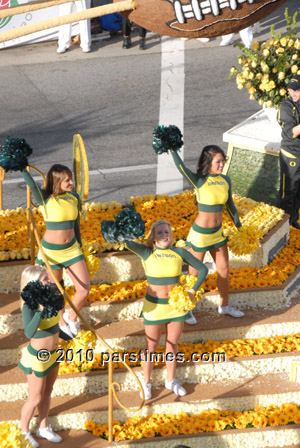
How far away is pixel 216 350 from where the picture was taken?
7.76 metres

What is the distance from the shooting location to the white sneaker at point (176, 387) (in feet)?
24.0

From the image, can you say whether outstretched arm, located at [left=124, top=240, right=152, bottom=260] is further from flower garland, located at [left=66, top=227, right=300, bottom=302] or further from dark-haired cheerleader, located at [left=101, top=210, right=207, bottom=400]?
flower garland, located at [left=66, top=227, right=300, bottom=302]

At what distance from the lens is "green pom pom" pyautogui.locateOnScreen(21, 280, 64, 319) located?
600cm

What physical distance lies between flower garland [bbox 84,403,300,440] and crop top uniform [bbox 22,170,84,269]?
149 cm

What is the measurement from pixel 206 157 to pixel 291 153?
2.13m

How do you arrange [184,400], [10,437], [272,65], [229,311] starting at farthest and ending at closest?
[272,65], [229,311], [184,400], [10,437]

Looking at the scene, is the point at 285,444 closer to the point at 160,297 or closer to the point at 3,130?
the point at 160,297

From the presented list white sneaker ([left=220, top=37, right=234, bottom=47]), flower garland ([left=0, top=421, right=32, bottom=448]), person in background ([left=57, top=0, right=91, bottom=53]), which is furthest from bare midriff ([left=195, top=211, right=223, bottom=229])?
white sneaker ([left=220, top=37, right=234, bottom=47])

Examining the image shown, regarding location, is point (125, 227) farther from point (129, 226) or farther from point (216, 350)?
point (216, 350)

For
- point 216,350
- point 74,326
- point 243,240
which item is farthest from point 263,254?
point 74,326

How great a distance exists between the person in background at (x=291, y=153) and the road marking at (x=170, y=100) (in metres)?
2.37

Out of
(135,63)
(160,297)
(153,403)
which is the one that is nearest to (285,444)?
(153,403)

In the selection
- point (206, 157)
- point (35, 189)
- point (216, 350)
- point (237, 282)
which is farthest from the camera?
point (237, 282)

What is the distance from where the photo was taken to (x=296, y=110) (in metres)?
8.98
